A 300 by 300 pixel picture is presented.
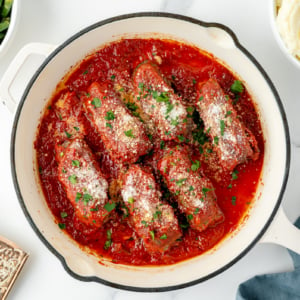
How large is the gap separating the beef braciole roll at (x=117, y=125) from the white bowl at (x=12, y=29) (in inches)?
27.5

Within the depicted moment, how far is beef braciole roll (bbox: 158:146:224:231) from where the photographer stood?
373 cm

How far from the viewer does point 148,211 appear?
3709 millimetres

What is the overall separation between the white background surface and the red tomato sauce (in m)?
0.30

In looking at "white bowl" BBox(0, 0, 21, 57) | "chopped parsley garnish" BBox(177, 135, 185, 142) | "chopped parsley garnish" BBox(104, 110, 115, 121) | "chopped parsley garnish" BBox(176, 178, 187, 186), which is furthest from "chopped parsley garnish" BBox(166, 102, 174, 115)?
"white bowl" BBox(0, 0, 21, 57)

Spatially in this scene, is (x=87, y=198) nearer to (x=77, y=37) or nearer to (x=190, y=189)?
(x=190, y=189)

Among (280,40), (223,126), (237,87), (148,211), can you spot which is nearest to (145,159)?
(148,211)

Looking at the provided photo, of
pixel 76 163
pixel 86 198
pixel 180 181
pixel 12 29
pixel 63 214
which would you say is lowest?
pixel 63 214

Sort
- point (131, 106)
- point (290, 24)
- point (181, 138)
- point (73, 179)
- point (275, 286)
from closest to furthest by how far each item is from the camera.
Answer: point (290, 24) → point (73, 179) → point (181, 138) → point (131, 106) → point (275, 286)

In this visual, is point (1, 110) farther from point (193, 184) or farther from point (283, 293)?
point (283, 293)

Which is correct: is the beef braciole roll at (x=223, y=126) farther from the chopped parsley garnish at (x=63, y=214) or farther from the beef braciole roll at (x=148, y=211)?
the chopped parsley garnish at (x=63, y=214)

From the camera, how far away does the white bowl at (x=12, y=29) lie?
376cm

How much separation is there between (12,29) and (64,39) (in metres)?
0.43

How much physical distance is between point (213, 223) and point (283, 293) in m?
0.89

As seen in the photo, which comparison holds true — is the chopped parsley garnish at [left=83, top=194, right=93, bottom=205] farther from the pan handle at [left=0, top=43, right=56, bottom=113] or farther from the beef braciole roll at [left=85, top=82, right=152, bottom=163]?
the pan handle at [left=0, top=43, right=56, bottom=113]
